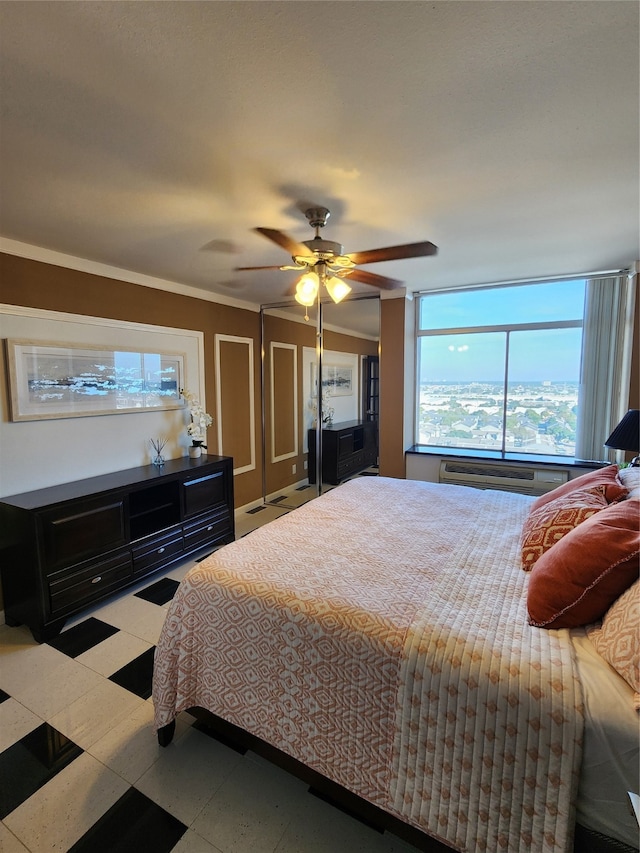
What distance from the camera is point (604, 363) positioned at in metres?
3.56

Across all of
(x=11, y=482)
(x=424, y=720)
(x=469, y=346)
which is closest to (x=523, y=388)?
(x=469, y=346)

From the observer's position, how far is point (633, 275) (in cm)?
326

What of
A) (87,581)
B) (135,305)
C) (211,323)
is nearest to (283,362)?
(211,323)

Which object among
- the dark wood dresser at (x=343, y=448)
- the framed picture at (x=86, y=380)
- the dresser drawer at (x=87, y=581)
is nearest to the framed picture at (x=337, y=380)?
the dark wood dresser at (x=343, y=448)

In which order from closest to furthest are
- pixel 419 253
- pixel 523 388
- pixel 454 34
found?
pixel 454 34 < pixel 419 253 < pixel 523 388

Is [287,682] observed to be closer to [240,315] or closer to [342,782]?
[342,782]

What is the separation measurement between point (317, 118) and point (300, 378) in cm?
403

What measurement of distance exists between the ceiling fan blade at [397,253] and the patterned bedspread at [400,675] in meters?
1.49

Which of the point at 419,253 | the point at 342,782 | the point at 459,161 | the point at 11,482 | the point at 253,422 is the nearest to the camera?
the point at 342,782

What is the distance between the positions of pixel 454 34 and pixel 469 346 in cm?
337

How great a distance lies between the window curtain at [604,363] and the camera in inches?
135

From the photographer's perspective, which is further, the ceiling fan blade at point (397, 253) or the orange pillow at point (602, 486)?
the ceiling fan blade at point (397, 253)

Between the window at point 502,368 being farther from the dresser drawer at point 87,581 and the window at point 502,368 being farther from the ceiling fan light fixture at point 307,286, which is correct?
the dresser drawer at point 87,581

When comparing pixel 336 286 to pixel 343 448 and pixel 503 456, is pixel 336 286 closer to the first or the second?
pixel 503 456
